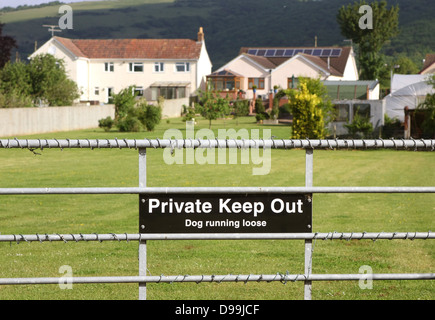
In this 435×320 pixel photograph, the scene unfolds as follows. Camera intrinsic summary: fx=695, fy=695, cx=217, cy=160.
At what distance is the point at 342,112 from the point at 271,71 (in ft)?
150

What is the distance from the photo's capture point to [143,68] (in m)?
91.0

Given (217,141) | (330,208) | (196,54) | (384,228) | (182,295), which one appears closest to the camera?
(217,141)

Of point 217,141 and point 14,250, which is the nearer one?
point 217,141

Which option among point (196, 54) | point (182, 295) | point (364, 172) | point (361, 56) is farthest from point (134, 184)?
point (361, 56)

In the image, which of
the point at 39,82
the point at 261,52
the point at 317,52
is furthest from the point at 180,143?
the point at 261,52

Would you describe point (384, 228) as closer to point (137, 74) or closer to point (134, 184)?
point (134, 184)

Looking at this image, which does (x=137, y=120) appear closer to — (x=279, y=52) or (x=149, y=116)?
(x=149, y=116)

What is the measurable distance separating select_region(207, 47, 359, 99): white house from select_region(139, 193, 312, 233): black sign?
77704 mm

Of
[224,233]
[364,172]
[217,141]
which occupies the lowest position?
[364,172]

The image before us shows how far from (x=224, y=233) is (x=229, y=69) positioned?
282ft

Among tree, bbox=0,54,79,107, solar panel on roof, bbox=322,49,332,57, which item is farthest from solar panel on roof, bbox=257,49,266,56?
tree, bbox=0,54,79,107

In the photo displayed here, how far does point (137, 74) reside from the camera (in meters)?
91.2

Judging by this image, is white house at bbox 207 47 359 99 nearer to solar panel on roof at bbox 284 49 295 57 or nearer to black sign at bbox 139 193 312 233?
solar panel on roof at bbox 284 49 295 57

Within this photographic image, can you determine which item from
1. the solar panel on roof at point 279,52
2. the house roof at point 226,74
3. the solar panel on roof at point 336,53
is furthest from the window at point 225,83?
the solar panel on roof at point 336,53
